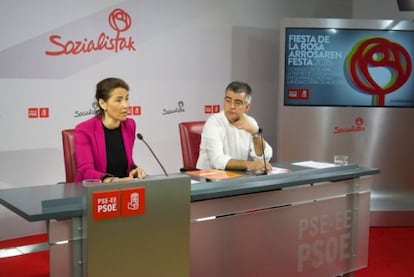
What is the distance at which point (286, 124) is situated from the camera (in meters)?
4.77

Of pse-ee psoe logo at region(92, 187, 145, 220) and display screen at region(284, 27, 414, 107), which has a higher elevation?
display screen at region(284, 27, 414, 107)

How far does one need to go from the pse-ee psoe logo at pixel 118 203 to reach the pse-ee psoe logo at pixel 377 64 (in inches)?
126

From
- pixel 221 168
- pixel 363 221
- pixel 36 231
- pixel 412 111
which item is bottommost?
pixel 36 231

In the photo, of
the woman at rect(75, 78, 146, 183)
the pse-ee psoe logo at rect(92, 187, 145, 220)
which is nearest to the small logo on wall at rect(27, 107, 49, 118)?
the woman at rect(75, 78, 146, 183)

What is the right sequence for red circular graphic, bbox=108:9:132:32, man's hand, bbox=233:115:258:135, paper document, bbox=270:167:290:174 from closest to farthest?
1. paper document, bbox=270:167:290:174
2. man's hand, bbox=233:115:258:135
3. red circular graphic, bbox=108:9:132:32

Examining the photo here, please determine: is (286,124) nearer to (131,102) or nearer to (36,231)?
(131,102)

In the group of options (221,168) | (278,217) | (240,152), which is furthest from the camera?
(240,152)

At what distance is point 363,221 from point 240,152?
0.91 meters

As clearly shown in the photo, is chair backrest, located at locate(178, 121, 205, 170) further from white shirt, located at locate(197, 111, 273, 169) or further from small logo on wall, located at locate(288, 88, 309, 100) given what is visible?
small logo on wall, located at locate(288, 88, 309, 100)

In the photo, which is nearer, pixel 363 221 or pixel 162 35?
pixel 363 221

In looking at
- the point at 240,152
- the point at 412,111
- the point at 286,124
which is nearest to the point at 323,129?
the point at 286,124

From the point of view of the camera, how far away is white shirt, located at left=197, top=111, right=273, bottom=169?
135 inches

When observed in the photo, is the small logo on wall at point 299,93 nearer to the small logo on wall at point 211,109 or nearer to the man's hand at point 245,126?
the small logo on wall at point 211,109

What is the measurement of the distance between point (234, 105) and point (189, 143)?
1.36 feet
